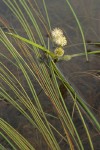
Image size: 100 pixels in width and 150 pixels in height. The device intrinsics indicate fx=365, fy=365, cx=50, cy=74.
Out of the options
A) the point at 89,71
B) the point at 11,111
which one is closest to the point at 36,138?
the point at 11,111

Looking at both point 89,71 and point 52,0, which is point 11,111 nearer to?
point 89,71

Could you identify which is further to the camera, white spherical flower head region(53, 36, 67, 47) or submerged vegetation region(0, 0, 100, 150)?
white spherical flower head region(53, 36, 67, 47)

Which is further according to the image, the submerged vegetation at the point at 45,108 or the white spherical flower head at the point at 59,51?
the white spherical flower head at the point at 59,51

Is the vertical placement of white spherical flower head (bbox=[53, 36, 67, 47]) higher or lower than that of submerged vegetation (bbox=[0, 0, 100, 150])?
higher

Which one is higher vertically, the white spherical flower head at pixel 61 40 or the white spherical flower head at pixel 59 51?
the white spherical flower head at pixel 61 40

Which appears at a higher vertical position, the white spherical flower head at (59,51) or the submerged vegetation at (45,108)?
the white spherical flower head at (59,51)

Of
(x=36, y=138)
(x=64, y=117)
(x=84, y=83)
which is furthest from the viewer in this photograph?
(x=84, y=83)

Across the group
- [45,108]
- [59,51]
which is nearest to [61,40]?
[59,51]

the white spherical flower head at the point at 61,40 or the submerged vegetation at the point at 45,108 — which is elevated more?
the white spherical flower head at the point at 61,40

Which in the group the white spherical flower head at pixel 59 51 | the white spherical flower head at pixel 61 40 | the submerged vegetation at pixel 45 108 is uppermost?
the white spherical flower head at pixel 61 40

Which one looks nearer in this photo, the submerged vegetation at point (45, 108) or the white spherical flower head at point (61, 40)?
the submerged vegetation at point (45, 108)

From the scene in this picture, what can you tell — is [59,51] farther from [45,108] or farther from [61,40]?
[45,108]
